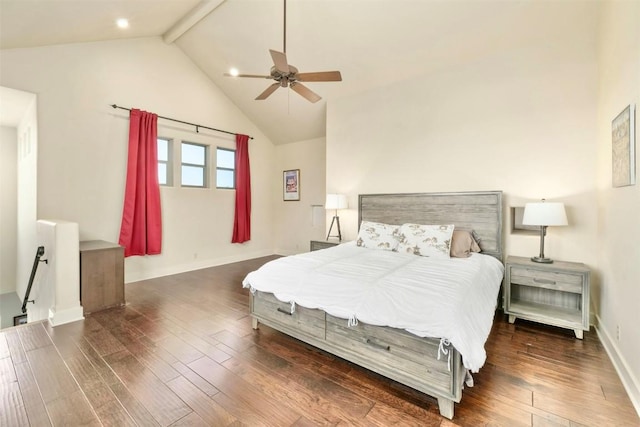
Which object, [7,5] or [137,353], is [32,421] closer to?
[137,353]

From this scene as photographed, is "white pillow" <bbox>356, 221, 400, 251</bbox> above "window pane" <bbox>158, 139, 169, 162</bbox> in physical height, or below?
below

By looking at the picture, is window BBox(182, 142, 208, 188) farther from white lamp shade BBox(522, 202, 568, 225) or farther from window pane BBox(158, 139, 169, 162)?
white lamp shade BBox(522, 202, 568, 225)

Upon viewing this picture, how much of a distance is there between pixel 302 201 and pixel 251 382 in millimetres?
4759

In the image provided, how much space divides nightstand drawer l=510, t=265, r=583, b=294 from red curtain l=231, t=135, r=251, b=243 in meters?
4.95

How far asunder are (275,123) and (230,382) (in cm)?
524

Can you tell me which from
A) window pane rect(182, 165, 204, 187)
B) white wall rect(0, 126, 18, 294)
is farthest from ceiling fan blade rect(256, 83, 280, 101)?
white wall rect(0, 126, 18, 294)

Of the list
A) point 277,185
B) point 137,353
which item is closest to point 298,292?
point 137,353

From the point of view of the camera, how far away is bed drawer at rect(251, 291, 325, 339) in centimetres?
229

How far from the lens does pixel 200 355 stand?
235cm

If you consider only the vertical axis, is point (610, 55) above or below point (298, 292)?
above

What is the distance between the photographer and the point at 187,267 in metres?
5.28

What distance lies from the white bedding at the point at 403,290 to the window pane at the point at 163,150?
143 inches

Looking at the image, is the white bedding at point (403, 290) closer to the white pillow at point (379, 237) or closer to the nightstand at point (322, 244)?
the white pillow at point (379, 237)

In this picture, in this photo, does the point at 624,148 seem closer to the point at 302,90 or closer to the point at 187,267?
the point at 302,90
